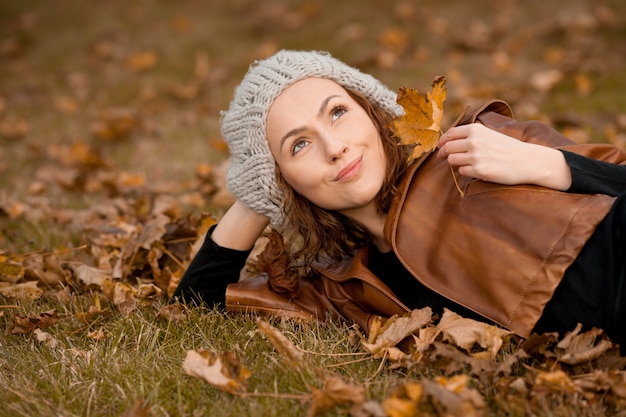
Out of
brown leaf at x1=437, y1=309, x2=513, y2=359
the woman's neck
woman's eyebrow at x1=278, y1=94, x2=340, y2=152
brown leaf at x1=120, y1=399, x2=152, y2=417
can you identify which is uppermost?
woman's eyebrow at x1=278, y1=94, x2=340, y2=152

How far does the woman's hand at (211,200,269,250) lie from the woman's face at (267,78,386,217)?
0.30 metres

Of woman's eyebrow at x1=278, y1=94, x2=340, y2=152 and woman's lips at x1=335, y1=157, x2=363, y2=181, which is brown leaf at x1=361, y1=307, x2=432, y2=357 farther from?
woman's eyebrow at x1=278, y1=94, x2=340, y2=152

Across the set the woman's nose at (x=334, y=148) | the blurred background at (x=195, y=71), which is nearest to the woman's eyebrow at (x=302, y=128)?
the woman's nose at (x=334, y=148)

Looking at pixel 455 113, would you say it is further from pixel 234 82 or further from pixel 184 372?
pixel 184 372

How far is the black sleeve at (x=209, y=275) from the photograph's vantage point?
8.84 feet

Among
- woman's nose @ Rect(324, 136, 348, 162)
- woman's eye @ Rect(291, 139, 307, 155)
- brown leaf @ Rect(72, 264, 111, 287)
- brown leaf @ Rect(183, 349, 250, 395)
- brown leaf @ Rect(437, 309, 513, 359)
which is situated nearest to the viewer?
brown leaf @ Rect(183, 349, 250, 395)

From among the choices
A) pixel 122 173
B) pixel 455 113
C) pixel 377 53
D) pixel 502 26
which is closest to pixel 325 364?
pixel 122 173

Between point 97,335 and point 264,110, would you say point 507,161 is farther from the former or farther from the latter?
point 97,335

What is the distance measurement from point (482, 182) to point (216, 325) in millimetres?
1114

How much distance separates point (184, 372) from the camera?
2123 millimetres

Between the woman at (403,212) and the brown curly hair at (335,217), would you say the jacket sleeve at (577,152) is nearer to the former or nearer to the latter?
the woman at (403,212)

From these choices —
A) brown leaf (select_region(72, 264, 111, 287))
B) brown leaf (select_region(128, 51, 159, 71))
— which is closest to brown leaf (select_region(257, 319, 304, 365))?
brown leaf (select_region(72, 264, 111, 287))

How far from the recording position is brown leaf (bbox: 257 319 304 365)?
2004 millimetres

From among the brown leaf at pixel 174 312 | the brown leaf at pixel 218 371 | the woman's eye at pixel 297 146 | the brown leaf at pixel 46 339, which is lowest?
the brown leaf at pixel 46 339
